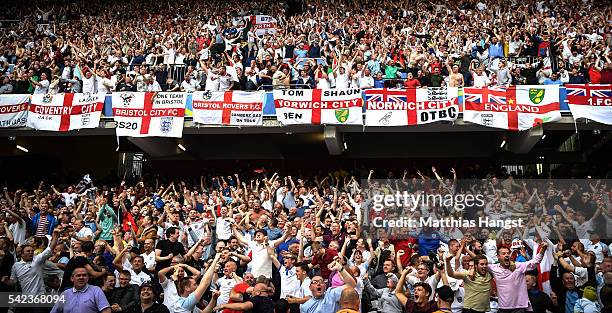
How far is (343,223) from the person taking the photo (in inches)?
490

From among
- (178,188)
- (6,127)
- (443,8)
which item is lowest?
(178,188)

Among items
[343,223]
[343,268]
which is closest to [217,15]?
[343,223]

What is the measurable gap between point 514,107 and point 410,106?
8.61ft

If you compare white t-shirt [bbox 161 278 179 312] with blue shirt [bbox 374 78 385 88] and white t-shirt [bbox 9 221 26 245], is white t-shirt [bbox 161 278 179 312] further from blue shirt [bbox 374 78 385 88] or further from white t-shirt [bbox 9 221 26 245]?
blue shirt [bbox 374 78 385 88]

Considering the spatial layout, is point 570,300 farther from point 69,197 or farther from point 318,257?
point 69,197

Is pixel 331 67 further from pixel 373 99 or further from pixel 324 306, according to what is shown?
pixel 324 306

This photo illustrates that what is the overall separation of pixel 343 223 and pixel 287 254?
146 inches

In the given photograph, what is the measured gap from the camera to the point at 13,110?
54.1ft

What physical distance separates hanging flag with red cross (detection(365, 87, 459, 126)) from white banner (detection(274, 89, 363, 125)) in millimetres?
371

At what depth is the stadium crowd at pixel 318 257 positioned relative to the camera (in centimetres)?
720

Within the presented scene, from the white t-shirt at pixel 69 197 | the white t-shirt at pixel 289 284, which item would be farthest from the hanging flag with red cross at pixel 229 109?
the white t-shirt at pixel 289 284

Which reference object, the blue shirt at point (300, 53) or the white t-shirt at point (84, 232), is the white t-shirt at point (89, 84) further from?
the white t-shirt at point (84, 232)

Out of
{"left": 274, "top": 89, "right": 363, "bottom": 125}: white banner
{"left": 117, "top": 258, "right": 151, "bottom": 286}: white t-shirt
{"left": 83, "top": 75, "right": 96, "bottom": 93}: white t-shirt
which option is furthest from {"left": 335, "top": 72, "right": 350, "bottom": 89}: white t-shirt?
{"left": 117, "top": 258, "right": 151, "bottom": 286}: white t-shirt

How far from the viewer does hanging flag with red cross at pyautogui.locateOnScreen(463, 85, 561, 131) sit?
14891 millimetres
